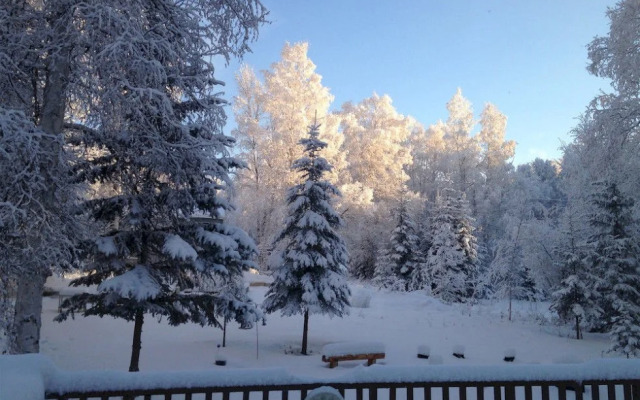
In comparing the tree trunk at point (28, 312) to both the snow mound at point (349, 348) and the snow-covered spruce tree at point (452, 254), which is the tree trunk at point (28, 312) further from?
the snow-covered spruce tree at point (452, 254)

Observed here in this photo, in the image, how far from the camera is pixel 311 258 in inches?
521

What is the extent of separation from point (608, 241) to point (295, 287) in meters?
10.5

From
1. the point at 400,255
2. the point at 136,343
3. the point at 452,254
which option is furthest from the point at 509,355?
the point at 400,255

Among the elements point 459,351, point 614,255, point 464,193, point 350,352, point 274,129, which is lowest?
point 459,351

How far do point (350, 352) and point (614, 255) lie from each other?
10124 mm

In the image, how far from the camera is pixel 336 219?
13.9 meters

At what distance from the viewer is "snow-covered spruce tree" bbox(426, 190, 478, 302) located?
24.4 m

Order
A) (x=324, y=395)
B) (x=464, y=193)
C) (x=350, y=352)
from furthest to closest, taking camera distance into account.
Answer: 1. (x=464, y=193)
2. (x=350, y=352)
3. (x=324, y=395)

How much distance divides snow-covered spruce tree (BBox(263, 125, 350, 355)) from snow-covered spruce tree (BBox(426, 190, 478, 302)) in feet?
40.1

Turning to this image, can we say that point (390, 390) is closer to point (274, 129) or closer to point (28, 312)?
point (28, 312)

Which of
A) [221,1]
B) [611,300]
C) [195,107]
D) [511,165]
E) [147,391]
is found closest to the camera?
[147,391]

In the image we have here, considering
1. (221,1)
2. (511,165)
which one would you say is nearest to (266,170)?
(221,1)

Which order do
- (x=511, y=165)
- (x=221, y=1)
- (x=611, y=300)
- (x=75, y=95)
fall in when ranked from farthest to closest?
1. (x=511, y=165)
2. (x=611, y=300)
3. (x=221, y=1)
4. (x=75, y=95)

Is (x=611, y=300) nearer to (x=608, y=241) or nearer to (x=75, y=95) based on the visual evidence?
(x=608, y=241)
